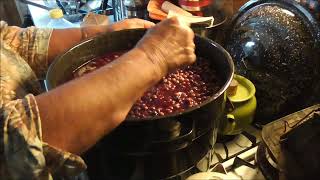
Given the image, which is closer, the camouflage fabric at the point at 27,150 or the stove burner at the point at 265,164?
the camouflage fabric at the point at 27,150

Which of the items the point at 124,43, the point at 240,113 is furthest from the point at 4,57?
the point at 240,113

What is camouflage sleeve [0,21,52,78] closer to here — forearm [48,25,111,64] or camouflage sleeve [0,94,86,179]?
forearm [48,25,111,64]

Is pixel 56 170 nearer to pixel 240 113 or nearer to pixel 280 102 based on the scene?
pixel 240 113

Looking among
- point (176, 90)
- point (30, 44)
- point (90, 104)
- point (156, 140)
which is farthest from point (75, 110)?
point (30, 44)

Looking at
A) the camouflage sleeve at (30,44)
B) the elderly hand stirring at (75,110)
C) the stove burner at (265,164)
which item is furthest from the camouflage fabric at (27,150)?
the stove burner at (265,164)

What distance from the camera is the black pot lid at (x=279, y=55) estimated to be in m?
0.85

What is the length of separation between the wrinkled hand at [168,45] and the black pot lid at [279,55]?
1.17 ft

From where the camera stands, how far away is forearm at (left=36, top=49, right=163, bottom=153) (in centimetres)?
48

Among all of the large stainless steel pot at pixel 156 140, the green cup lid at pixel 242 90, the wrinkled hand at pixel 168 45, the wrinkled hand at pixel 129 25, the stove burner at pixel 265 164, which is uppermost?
the wrinkled hand at pixel 168 45

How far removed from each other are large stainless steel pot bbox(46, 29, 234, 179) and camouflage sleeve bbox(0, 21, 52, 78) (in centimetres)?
13

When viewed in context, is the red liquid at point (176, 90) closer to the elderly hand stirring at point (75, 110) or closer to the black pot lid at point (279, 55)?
the elderly hand stirring at point (75, 110)

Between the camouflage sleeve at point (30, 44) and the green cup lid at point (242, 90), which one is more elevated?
the camouflage sleeve at point (30, 44)

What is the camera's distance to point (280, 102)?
915 millimetres

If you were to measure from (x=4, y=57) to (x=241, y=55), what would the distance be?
0.62 metres
